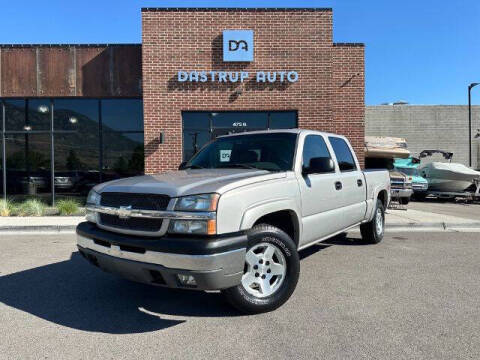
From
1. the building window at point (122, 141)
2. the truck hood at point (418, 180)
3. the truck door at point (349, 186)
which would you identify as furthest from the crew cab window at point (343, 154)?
the truck hood at point (418, 180)

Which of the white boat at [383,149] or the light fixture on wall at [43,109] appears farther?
the white boat at [383,149]

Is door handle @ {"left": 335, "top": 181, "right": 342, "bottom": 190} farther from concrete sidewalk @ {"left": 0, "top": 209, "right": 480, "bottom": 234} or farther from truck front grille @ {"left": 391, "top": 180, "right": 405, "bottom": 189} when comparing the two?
truck front grille @ {"left": 391, "top": 180, "right": 405, "bottom": 189}

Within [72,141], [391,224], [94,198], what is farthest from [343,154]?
[72,141]

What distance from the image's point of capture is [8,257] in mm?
5984

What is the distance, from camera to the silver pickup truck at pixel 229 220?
3.07 m

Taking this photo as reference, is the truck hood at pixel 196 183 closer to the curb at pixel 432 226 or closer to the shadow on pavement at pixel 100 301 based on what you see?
the shadow on pavement at pixel 100 301

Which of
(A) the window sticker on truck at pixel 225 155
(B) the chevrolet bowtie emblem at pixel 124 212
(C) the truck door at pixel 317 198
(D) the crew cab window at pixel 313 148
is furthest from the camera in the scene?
(A) the window sticker on truck at pixel 225 155

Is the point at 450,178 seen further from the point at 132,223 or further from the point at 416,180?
the point at 132,223

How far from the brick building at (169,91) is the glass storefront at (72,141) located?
4cm

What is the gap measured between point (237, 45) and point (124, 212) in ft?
29.6

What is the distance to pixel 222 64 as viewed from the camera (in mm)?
11297

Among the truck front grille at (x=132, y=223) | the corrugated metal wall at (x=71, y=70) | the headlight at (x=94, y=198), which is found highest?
the corrugated metal wall at (x=71, y=70)

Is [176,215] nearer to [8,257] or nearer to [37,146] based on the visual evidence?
[8,257]

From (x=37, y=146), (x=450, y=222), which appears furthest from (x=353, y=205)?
(x=37, y=146)
